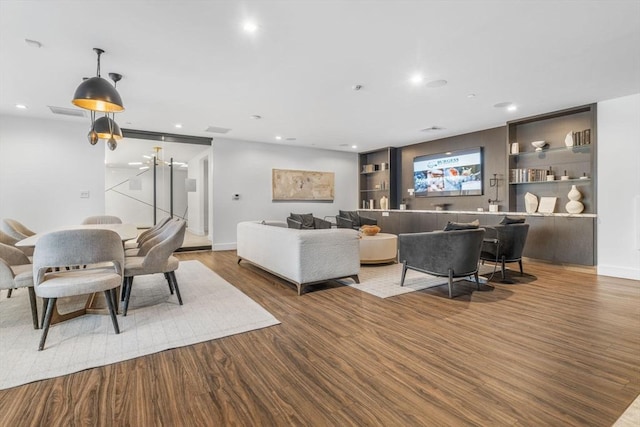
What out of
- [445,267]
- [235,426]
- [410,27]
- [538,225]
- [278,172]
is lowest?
[235,426]

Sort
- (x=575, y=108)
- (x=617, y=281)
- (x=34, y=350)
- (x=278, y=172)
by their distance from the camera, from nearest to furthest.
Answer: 1. (x=34, y=350)
2. (x=617, y=281)
3. (x=575, y=108)
4. (x=278, y=172)

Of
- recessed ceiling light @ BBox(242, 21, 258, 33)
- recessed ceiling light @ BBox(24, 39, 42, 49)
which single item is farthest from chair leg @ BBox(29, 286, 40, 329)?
recessed ceiling light @ BBox(242, 21, 258, 33)

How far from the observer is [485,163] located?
6668mm

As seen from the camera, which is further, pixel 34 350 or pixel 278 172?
pixel 278 172

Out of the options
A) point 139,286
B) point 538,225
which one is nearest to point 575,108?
A: point 538,225

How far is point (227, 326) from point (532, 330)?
2719mm

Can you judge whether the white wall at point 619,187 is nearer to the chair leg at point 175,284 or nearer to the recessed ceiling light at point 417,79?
the recessed ceiling light at point 417,79

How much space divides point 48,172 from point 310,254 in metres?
5.47

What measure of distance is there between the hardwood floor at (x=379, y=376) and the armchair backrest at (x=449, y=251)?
61 centimetres

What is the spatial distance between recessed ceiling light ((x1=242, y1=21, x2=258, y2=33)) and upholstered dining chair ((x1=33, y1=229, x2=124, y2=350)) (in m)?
2.10

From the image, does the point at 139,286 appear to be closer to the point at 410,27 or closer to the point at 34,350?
the point at 34,350

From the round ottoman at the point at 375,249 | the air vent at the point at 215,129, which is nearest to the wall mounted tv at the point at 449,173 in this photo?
the round ottoman at the point at 375,249

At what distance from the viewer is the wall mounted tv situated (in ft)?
22.3

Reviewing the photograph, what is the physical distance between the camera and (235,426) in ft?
5.11
